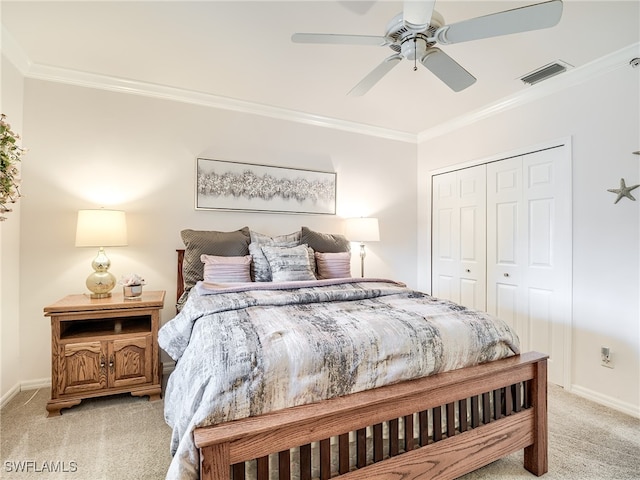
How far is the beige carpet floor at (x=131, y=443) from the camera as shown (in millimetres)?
1640

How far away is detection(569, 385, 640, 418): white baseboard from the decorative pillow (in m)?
2.60

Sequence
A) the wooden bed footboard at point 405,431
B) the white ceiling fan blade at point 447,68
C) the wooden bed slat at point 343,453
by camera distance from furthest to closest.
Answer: the white ceiling fan blade at point 447,68 < the wooden bed slat at point 343,453 < the wooden bed footboard at point 405,431

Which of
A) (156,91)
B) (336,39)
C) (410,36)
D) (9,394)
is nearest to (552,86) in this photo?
(410,36)

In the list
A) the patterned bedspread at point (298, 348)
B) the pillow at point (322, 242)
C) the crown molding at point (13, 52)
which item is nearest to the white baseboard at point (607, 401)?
the patterned bedspread at point (298, 348)

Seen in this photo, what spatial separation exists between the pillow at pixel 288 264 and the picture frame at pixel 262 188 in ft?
2.45

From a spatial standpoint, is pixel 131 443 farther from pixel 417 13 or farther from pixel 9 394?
pixel 417 13

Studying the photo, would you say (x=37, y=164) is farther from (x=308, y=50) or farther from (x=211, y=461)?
(x=211, y=461)

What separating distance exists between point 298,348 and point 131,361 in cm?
170

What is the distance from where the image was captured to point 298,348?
4.20 feet

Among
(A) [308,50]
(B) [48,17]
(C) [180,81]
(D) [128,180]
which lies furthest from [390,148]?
(B) [48,17]

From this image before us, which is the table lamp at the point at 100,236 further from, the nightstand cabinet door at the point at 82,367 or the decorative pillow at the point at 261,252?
the decorative pillow at the point at 261,252

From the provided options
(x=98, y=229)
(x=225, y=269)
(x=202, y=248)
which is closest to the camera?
(x=98, y=229)

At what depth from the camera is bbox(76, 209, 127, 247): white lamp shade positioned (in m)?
2.39

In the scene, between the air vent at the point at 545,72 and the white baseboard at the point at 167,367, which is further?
the white baseboard at the point at 167,367
